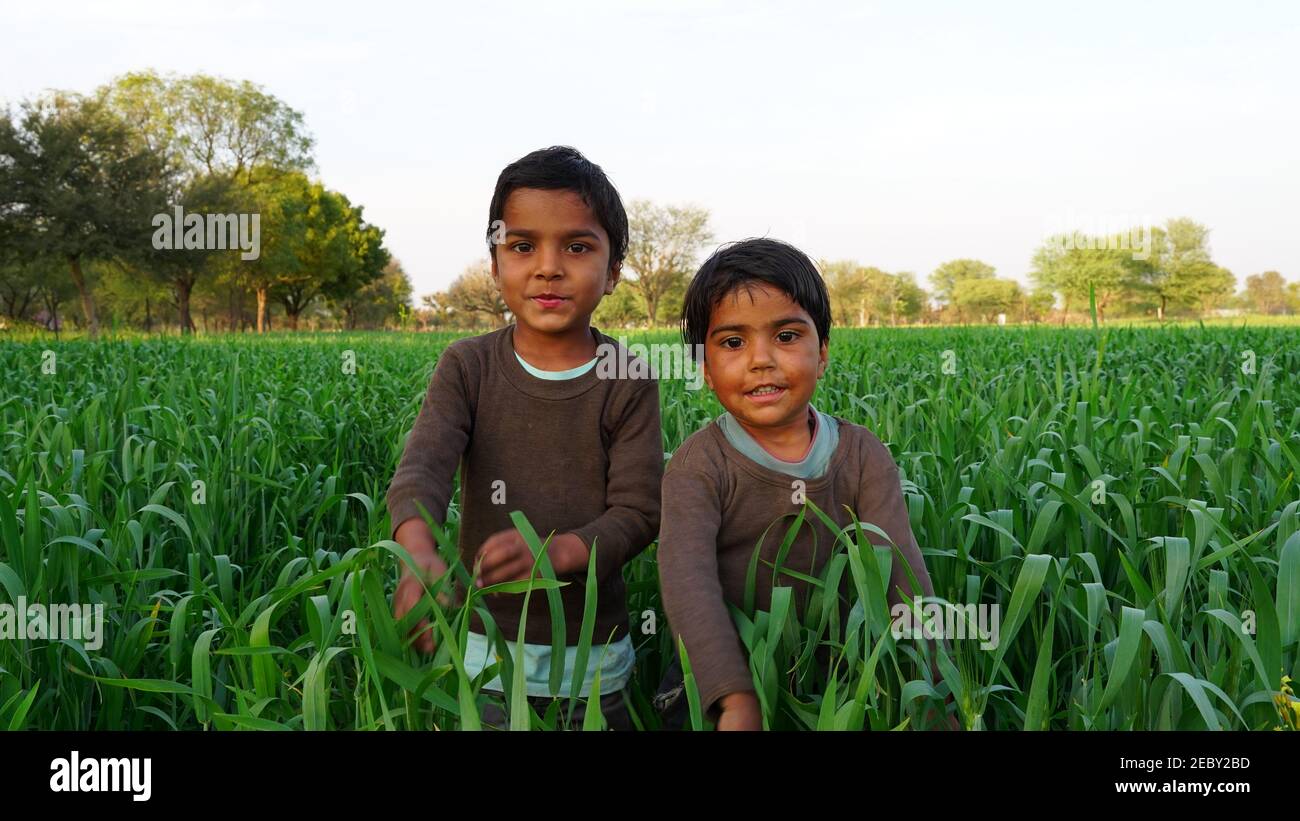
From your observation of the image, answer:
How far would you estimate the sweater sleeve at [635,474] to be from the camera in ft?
6.05

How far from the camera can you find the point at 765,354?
159cm

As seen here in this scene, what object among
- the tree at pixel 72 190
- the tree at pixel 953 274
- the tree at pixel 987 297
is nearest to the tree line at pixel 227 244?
the tree at pixel 72 190

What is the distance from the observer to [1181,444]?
2627 millimetres

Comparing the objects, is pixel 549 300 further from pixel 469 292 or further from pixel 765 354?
pixel 469 292

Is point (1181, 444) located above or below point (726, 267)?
below

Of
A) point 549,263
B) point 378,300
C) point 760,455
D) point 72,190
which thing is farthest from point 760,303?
point 378,300

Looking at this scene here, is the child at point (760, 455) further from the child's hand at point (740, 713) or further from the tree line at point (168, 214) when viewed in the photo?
the tree line at point (168, 214)

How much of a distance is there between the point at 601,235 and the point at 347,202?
52521mm

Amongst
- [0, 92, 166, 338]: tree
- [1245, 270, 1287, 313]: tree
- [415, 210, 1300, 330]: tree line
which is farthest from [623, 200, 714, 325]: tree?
[1245, 270, 1287, 313]: tree

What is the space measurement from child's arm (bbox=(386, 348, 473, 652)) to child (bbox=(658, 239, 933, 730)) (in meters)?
0.44

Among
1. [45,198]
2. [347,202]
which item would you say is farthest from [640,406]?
[347,202]

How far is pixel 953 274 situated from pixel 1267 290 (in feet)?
133

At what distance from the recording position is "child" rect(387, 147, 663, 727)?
6.01ft

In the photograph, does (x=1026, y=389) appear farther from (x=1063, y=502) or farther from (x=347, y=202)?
(x=347, y=202)
